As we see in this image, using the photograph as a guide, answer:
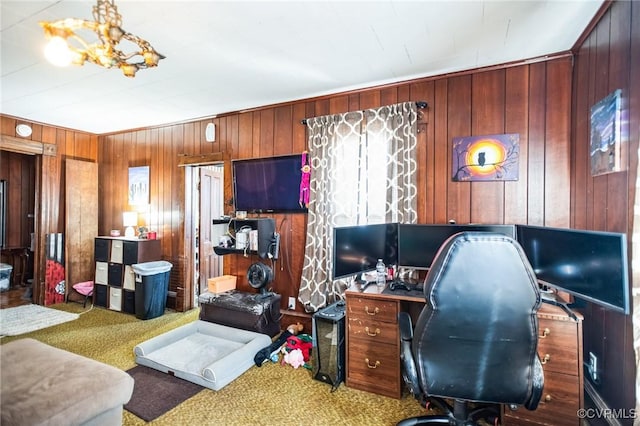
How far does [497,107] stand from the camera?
260cm

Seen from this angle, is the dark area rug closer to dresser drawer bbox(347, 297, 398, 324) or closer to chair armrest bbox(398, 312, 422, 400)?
dresser drawer bbox(347, 297, 398, 324)

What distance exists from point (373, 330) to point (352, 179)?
1.43 meters

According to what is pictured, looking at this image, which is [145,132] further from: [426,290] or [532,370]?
[532,370]

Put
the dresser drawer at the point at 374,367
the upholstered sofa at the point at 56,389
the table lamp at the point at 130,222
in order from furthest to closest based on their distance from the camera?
the table lamp at the point at 130,222 < the dresser drawer at the point at 374,367 < the upholstered sofa at the point at 56,389

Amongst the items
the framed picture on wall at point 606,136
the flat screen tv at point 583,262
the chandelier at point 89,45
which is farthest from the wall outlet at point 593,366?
the chandelier at point 89,45

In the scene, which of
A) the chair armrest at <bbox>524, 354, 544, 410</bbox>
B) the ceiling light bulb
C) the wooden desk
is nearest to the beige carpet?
the wooden desk

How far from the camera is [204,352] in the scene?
2.83 m

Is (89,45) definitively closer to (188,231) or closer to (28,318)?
(188,231)

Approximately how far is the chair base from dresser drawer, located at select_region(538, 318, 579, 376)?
0.45 metres

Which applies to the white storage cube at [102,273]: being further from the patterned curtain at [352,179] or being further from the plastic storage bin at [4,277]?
the patterned curtain at [352,179]

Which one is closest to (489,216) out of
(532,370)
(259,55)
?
(532,370)

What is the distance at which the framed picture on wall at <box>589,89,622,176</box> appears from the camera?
1727mm

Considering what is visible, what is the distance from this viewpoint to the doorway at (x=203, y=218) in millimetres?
4293

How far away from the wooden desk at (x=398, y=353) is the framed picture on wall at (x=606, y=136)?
35.7 inches
